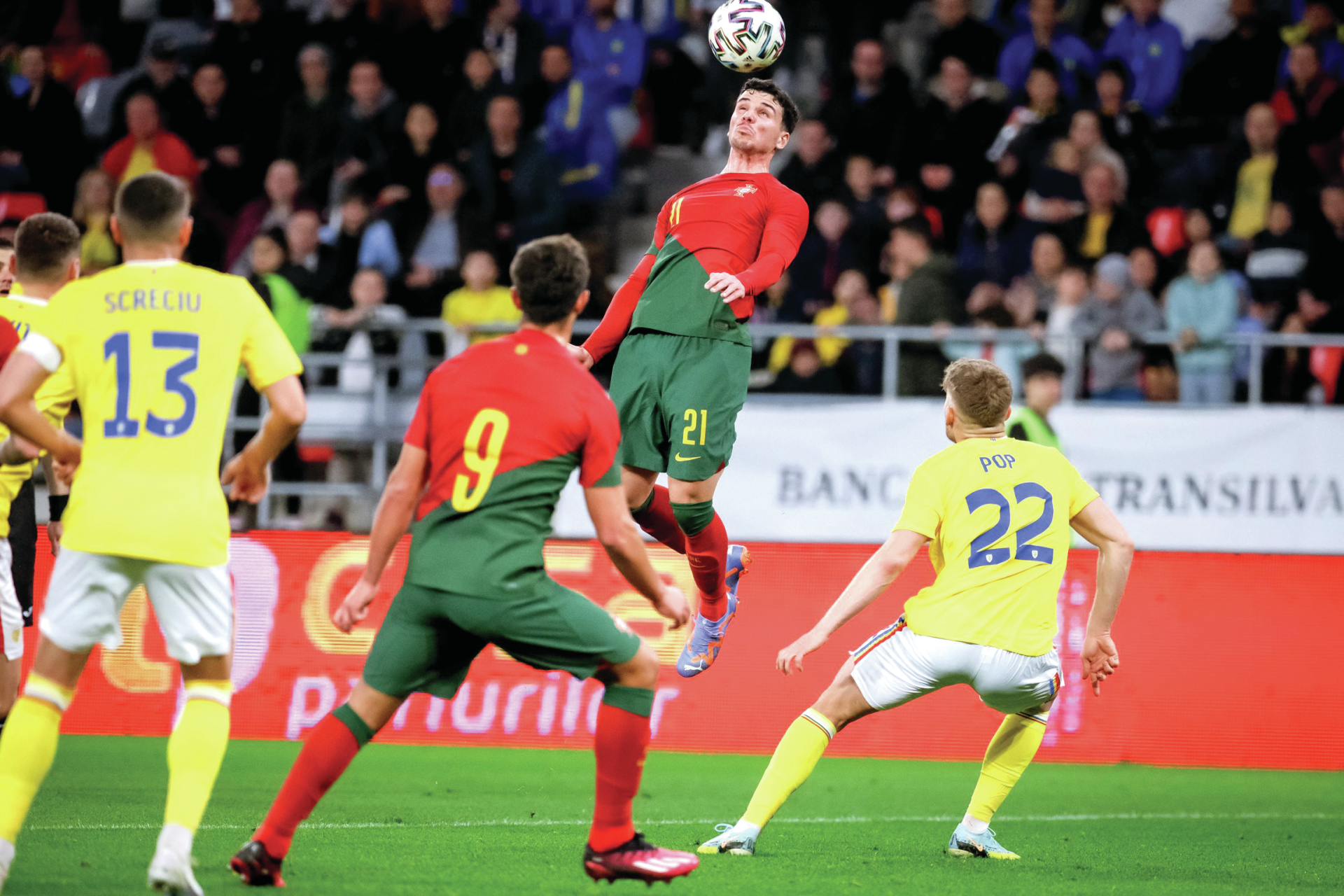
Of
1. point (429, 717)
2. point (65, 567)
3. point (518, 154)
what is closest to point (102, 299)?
point (65, 567)

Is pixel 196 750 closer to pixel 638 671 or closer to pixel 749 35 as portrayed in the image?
pixel 638 671

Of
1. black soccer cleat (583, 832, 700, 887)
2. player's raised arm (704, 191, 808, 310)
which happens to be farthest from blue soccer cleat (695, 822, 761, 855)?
player's raised arm (704, 191, 808, 310)

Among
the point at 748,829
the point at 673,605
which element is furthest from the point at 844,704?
the point at 673,605

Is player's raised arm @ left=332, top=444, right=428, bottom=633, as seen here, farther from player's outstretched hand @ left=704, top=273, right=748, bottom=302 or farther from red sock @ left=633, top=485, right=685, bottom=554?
red sock @ left=633, top=485, right=685, bottom=554

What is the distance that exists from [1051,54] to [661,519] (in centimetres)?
928

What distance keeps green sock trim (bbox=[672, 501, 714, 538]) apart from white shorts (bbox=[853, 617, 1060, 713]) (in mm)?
1515

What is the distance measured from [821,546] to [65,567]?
253 inches

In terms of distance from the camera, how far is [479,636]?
4.89m

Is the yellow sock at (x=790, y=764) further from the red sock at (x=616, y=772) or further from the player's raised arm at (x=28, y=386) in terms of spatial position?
the player's raised arm at (x=28, y=386)

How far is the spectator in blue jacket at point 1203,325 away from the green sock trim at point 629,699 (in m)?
8.72

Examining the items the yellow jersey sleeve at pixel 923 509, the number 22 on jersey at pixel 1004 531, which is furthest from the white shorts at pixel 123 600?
the number 22 on jersey at pixel 1004 531

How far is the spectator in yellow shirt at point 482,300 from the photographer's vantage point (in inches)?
516

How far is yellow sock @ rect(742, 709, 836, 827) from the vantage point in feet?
20.1

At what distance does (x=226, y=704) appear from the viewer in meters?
5.02
